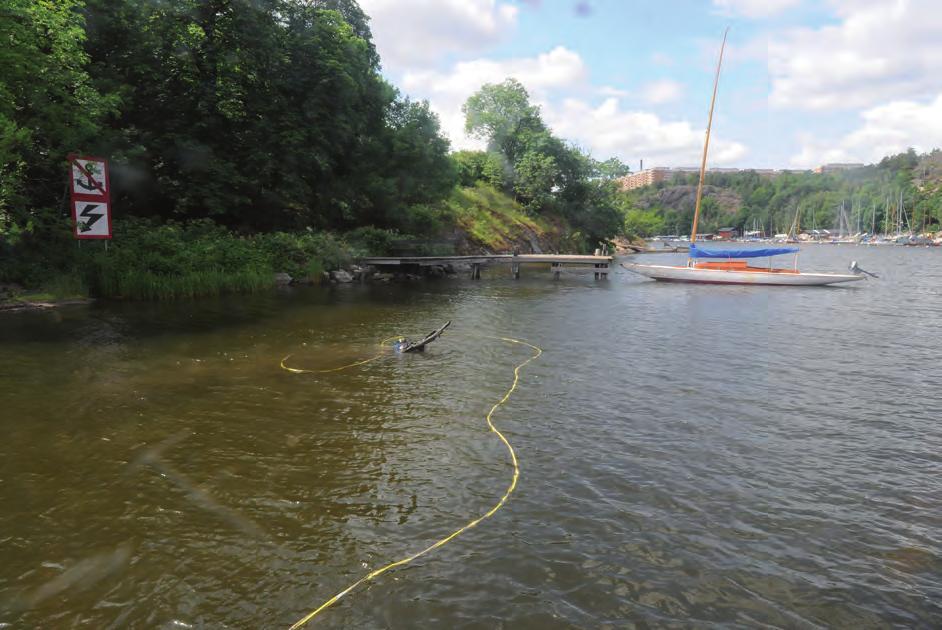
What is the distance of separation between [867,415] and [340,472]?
981cm

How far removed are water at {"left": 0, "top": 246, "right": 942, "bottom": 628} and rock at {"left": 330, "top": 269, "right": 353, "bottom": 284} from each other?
1687cm

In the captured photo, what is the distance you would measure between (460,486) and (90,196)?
67.6ft

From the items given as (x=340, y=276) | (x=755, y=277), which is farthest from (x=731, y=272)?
(x=340, y=276)

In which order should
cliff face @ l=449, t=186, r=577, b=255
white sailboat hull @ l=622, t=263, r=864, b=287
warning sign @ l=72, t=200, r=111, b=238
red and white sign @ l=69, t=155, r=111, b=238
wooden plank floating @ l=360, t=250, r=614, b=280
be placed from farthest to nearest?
cliff face @ l=449, t=186, r=577, b=255 < white sailboat hull @ l=622, t=263, r=864, b=287 < wooden plank floating @ l=360, t=250, r=614, b=280 < warning sign @ l=72, t=200, r=111, b=238 < red and white sign @ l=69, t=155, r=111, b=238

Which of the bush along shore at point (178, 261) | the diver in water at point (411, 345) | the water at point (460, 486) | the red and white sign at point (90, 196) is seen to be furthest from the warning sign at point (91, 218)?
the diver in water at point (411, 345)

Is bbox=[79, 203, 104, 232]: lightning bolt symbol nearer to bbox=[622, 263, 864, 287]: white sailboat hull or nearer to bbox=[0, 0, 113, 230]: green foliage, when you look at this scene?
Result: bbox=[0, 0, 113, 230]: green foliage

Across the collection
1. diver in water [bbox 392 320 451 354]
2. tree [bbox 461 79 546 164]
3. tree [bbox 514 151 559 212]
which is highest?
tree [bbox 461 79 546 164]

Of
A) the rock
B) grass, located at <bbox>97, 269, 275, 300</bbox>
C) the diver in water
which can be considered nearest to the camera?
the diver in water

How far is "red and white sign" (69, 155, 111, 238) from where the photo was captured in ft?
64.7

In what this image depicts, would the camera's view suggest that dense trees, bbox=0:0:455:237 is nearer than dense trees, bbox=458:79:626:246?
Yes

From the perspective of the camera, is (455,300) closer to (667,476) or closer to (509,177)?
(667,476)

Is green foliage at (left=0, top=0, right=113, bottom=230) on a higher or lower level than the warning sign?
higher

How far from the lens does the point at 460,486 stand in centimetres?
708

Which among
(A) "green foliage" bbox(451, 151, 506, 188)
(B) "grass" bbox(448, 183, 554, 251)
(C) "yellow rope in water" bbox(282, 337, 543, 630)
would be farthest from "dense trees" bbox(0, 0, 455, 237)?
(A) "green foliage" bbox(451, 151, 506, 188)
